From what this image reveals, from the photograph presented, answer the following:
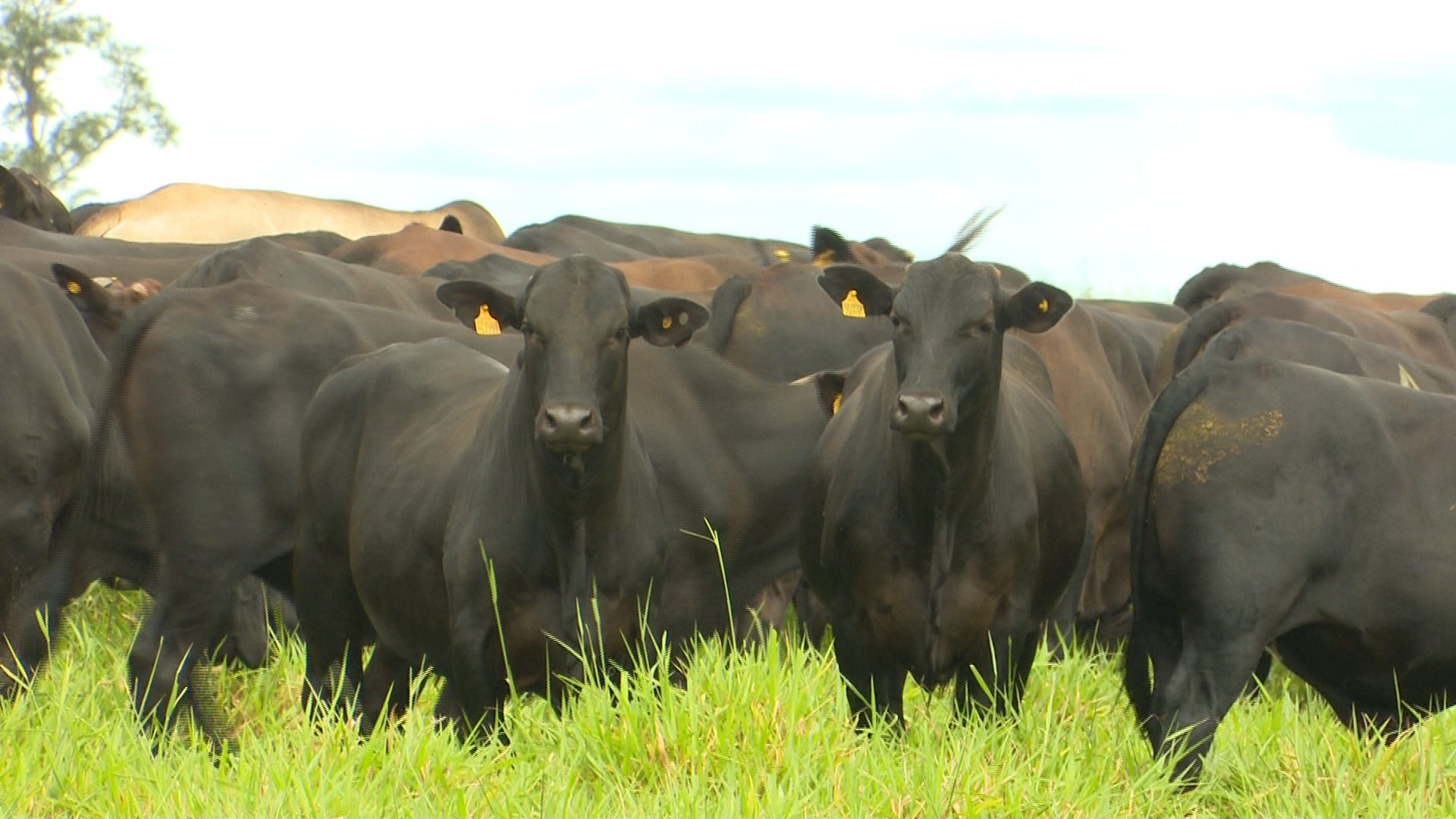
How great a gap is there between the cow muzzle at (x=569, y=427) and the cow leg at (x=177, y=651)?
196cm

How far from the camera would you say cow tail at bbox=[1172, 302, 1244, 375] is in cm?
820

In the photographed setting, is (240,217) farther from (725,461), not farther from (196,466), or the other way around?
(725,461)

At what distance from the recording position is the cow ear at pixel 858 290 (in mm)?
5707

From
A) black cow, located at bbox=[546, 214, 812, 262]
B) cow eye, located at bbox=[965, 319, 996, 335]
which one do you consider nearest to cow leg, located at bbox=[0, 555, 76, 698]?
cow eye, located at bbox=[965, 319, 996, 335]

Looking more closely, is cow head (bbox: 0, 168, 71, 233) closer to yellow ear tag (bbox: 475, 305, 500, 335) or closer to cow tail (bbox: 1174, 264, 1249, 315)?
cow tail (bbox: 1174, 264, 1249, 315)

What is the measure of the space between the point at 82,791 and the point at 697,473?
8.86 ft

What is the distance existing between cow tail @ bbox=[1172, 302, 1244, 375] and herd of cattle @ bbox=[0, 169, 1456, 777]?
0.03 meters

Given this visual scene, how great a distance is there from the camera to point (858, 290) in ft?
19.0

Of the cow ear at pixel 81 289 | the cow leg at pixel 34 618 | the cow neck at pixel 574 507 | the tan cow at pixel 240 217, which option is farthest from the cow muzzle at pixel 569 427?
the tan cow at pixel 240 217

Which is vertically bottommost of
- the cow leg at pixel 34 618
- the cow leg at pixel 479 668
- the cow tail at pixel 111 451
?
the cow leg at pixel 34 618

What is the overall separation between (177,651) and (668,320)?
7.14 feet

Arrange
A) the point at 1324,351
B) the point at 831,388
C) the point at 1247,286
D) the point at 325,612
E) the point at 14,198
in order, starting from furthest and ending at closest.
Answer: the point at 14,198 < the point at 1247,286 < the point at 1324,351 < the point at 831,388 < the point at 325,612

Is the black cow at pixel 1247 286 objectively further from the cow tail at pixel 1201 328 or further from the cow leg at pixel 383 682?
the cow leg at pixel 383 682

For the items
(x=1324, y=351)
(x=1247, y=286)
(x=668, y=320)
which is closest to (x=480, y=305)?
(x=668, y=320)
